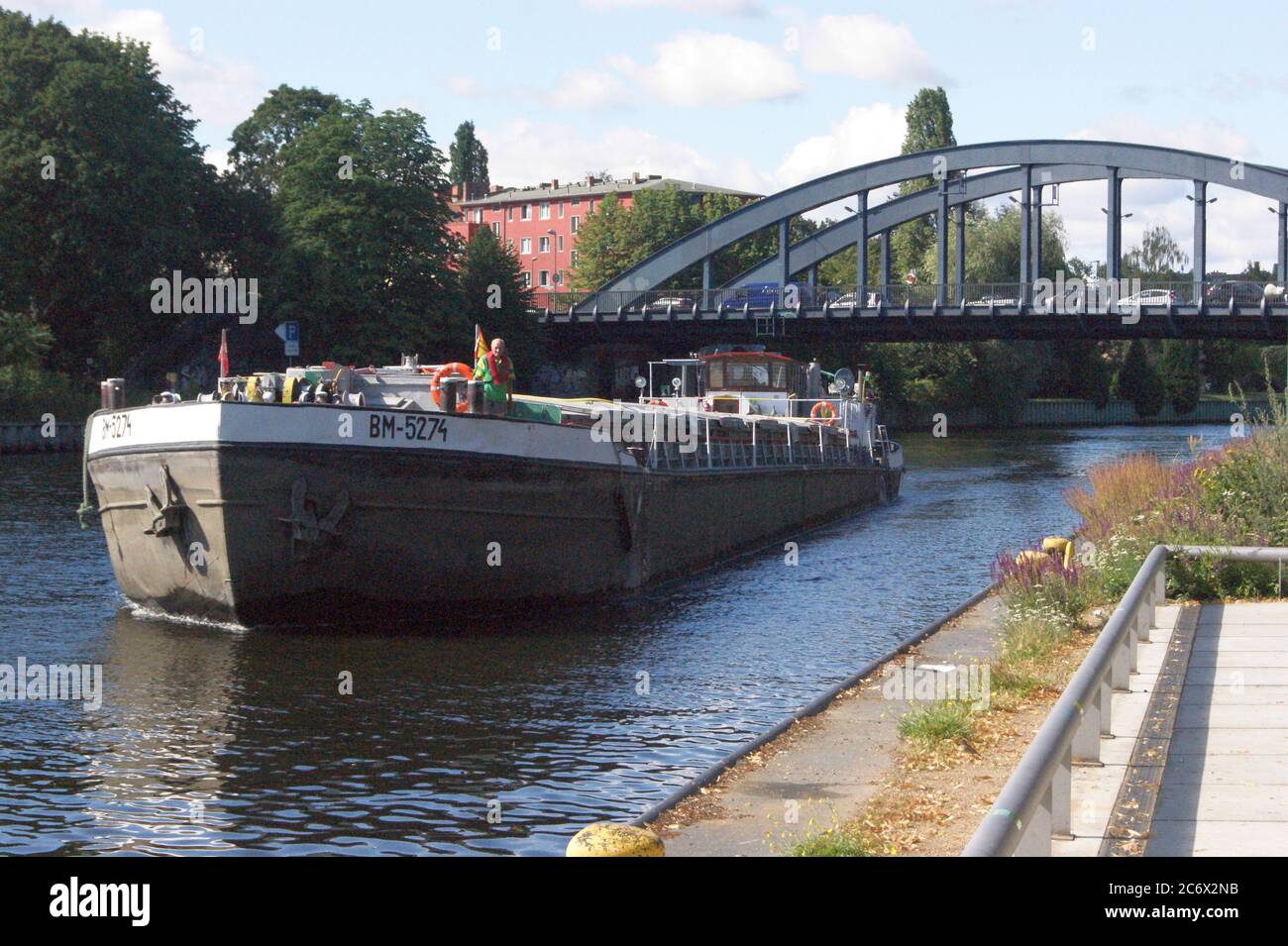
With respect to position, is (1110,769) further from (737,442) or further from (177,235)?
(177,235)

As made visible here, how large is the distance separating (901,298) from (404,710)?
7356cm

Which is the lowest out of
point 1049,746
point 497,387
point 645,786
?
point 645,786

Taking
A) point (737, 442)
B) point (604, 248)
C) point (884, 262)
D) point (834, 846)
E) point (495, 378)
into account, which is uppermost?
point (604, 248)

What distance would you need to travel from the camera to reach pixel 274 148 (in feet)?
265

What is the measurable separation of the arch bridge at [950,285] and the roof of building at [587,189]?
5067 cm

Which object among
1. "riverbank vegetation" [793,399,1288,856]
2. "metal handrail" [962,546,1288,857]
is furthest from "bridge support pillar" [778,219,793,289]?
"metal handrail" [962,546,1288,857]

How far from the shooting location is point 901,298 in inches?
3300

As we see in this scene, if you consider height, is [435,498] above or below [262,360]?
below

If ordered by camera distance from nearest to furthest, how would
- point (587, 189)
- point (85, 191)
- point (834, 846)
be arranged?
point (834, 846), point (85, 191), point (587, 189)

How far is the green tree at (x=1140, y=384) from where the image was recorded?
9969cm

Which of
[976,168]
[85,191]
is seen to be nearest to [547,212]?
[976,168]

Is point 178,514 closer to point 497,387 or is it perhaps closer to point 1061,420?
point 497,387

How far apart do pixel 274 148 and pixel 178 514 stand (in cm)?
6821
